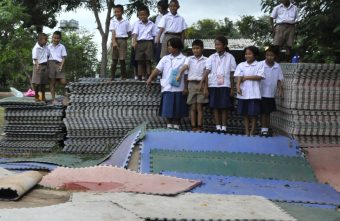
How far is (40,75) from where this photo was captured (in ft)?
33.6

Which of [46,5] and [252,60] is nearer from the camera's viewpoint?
[252,60]

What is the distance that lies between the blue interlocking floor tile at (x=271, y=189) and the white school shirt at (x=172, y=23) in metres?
3.42

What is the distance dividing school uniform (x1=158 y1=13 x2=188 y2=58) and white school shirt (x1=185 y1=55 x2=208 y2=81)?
101cm

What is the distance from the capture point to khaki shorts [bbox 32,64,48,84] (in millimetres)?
10211

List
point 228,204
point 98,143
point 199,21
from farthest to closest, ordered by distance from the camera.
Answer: point 199,21, point 98,143, point 228,204

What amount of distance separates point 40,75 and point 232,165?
16.5ft

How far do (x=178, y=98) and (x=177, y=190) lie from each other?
3205 mm

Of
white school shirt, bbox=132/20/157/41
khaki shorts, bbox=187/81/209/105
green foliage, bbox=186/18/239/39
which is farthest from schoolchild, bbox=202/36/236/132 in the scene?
green foliage, bbox=186/18/239/39

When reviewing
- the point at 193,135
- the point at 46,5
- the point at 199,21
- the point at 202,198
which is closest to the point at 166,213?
the point at 202,198

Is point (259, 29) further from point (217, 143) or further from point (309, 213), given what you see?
point (309, 213)

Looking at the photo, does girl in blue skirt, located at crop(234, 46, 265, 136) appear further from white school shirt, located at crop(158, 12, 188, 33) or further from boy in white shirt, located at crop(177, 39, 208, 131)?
white school shirt, located at crop(158, 12, 188, 33)

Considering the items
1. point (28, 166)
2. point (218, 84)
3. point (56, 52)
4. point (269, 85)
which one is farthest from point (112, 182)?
point (56, 52)

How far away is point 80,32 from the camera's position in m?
32.5

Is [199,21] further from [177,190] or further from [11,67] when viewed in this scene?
[177,190]
